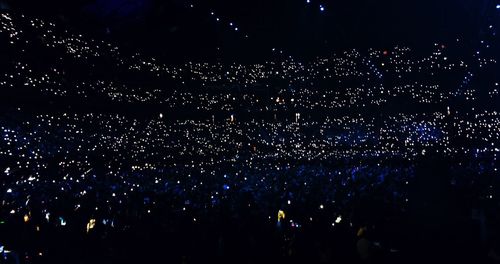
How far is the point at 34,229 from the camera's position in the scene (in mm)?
8555

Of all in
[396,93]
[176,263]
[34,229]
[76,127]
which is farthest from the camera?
[76,127]

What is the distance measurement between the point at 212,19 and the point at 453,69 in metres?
7.43

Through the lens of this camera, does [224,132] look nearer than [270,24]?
No

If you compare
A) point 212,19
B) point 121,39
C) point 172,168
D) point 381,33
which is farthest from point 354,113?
point 172,168

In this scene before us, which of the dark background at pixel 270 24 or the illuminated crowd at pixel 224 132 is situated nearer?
the dark background at pixel 270 24

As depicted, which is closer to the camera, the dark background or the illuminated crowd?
the dark background

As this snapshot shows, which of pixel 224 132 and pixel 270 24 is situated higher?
pixel 224 132

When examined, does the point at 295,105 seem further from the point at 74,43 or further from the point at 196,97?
the point at 74,43

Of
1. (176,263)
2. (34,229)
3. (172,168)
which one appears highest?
(172,168)

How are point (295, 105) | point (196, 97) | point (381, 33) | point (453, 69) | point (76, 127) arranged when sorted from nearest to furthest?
point (381, 33) < point (453, 69) < point (196, 97) < point (295, 105) < point (76, 127)

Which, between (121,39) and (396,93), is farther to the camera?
(396,93)

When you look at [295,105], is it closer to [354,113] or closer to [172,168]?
[354,113]

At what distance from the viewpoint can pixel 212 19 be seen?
33.4ft

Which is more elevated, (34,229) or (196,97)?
(196,97)
